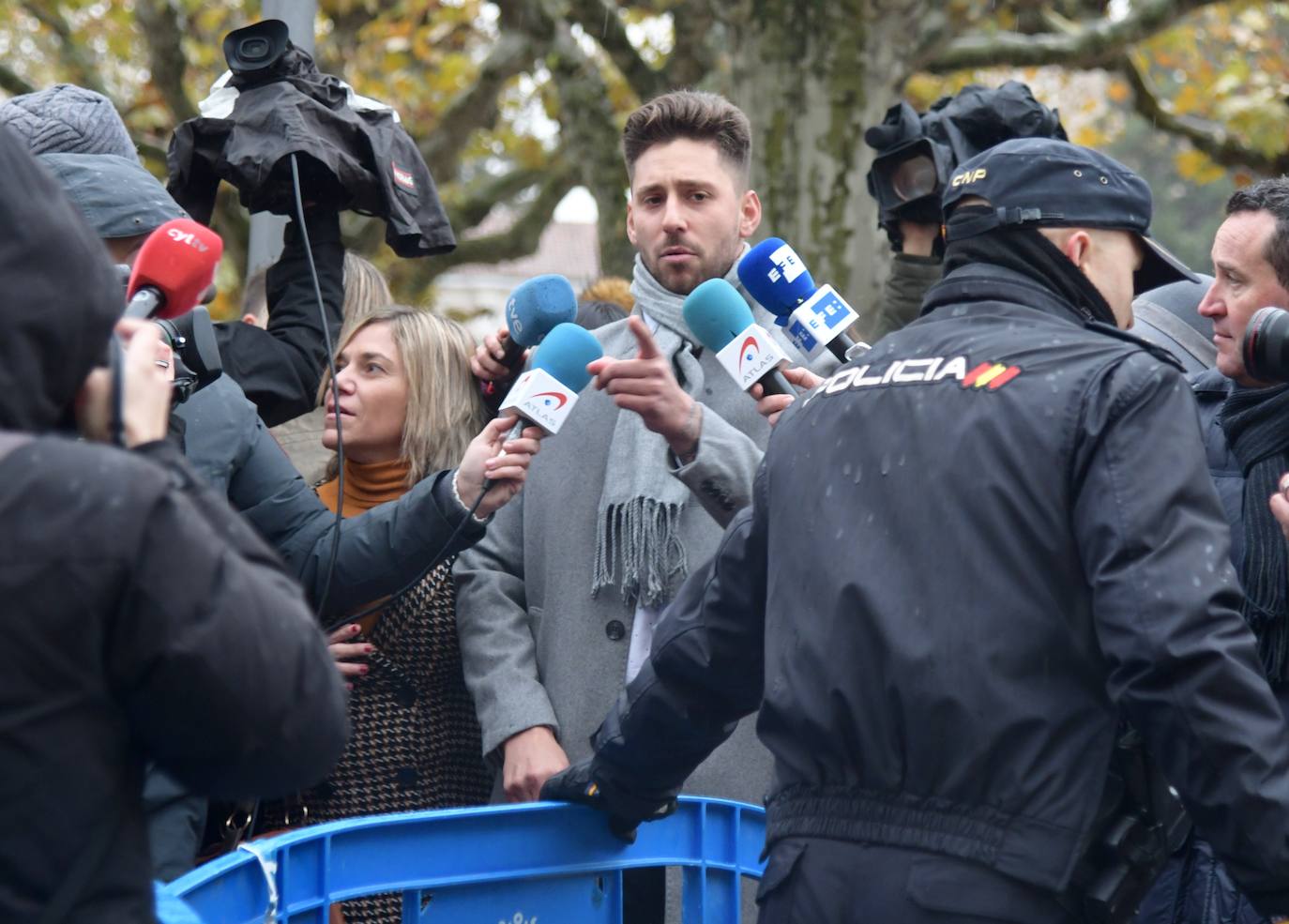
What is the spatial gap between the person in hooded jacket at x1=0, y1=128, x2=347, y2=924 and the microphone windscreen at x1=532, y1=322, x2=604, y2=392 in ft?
5.35

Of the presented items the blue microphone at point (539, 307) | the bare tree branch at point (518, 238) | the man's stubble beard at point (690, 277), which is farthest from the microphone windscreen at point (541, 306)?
the bare tree branch at point (518, 238)

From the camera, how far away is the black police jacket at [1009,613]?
8.56 ft

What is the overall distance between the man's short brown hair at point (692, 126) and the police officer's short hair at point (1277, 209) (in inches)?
49.4

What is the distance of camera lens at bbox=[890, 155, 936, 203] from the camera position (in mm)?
5188

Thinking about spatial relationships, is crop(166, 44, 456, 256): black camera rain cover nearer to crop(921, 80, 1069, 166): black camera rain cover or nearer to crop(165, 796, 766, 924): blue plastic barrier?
crop(921, 80, 1069, 166): black camera rain cover

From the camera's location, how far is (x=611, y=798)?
3377mm

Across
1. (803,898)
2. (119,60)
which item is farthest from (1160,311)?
(119,60)

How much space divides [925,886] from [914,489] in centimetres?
61

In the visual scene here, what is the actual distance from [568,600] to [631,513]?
0.88 ft

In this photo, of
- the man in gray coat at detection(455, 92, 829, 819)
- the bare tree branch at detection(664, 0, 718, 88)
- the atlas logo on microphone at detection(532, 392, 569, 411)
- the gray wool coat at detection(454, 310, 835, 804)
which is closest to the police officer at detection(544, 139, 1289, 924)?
the atlas logo on microphone at detection(532, 392, 569, 411)

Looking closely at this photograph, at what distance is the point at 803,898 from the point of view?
287 centimetres

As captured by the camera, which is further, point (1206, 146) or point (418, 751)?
point (1206, 146)

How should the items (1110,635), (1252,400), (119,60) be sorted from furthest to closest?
(119,60), (1252,400), (1110,635)

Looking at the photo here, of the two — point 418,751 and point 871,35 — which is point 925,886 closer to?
point 418,751
